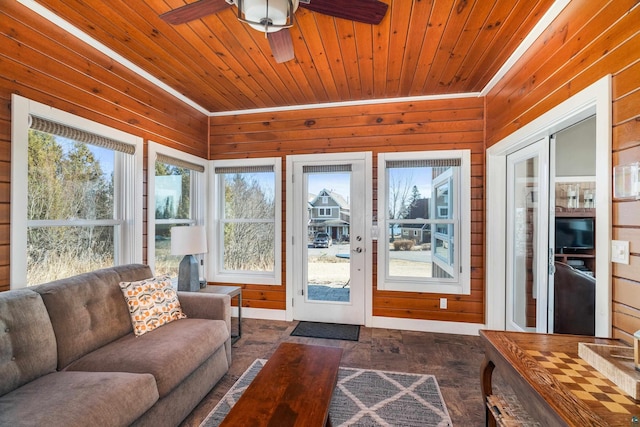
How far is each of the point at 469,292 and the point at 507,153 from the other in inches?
62.3

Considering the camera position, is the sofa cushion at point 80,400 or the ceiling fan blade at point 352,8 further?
the ceiling fan blade at point 352,8

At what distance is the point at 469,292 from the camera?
130 inches

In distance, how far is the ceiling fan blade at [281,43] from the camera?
6.26 feet

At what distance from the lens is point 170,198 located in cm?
333

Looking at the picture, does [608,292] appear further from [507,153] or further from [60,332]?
[60,332]

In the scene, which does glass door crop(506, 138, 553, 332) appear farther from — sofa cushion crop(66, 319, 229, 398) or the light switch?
sofa cushion crop(66, 319, 229, 398)

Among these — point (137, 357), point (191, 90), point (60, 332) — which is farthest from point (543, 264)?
point (191, 90)

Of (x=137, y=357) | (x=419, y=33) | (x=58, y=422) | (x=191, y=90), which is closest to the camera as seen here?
(x=58, y=422)

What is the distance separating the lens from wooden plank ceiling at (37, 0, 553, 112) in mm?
1982

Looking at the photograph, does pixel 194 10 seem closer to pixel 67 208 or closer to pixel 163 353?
pixel 67 208

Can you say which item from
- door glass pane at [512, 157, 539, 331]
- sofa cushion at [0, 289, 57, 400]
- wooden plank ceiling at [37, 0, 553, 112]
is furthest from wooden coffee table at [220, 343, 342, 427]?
wooden plank ceiling at [37, 0, 553, 112]

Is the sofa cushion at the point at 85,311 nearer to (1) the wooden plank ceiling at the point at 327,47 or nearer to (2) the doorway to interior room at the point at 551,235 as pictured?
(1) the wooden plank ceiling at the point at 327,47

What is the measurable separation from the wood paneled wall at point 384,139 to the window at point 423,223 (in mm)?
105

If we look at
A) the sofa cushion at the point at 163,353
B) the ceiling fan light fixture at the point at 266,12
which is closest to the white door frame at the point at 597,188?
the ceiling fan light fixture at the point at 266,12
